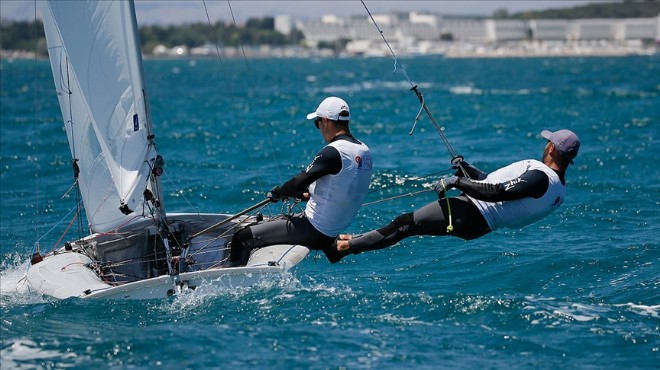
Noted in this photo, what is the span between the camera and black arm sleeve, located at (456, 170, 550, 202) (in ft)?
25.5

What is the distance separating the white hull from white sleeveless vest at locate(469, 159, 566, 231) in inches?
59.9

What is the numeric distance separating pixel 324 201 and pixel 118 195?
2.08 meters

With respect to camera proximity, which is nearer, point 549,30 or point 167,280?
point 167,280

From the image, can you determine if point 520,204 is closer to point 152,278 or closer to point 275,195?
point 275,195

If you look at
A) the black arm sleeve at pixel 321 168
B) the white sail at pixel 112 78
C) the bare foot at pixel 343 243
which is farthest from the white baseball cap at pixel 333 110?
the white sail at pixel 112 78

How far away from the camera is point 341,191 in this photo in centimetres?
810

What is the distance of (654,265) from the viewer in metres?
9.43

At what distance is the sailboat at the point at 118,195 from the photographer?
801 cm

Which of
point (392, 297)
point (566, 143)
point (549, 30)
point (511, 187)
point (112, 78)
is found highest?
point (549, 30)

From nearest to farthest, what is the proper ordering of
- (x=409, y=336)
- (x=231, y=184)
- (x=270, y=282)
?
(x=409, y=336) < (x=270, y=282) < (x=231, y=184)

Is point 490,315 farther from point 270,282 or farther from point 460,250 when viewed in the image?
point 460,250

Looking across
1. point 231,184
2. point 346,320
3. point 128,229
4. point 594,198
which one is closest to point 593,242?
point 594,198

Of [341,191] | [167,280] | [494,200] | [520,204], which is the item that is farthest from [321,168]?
[520,204]

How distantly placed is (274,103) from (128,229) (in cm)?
2640
